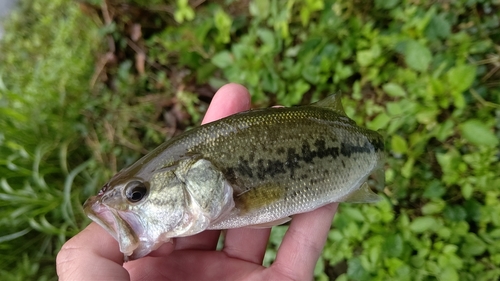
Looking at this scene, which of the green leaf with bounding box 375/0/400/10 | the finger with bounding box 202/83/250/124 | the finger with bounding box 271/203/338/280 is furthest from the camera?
the green leaf with bounding box 375/0/400/10

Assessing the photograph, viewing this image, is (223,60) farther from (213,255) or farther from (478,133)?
(478,133)

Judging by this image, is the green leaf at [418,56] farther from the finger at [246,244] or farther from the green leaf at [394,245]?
the finger at [246,244]

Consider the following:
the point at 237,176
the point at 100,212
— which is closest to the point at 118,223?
the point at 100,212

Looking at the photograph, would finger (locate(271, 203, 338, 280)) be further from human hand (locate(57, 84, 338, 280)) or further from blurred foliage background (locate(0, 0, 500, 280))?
blurred foliage background (locate(0, 0, 500, 280))

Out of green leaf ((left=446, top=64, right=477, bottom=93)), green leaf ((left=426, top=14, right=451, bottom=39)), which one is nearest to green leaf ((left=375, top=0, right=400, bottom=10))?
green leaf ((left=426, top=14, right=451, bottom=39))

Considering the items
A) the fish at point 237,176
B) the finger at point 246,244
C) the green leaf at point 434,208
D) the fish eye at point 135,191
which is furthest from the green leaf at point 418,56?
the fish eye at point 135,191

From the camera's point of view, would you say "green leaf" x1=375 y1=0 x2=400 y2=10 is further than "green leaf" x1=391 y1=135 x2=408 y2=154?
Yes
